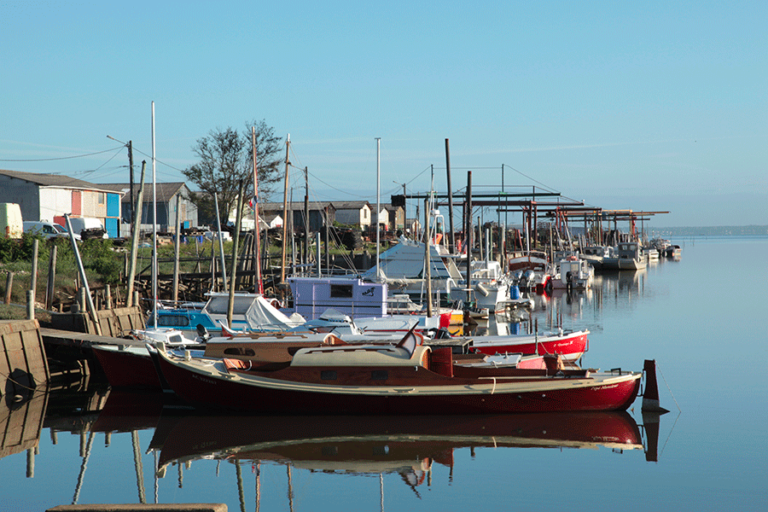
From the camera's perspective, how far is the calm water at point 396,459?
13.7 metres

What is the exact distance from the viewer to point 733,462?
51.4ft

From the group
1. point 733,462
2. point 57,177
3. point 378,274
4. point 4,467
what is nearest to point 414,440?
point 733,462

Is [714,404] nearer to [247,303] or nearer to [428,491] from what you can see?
[428,491]

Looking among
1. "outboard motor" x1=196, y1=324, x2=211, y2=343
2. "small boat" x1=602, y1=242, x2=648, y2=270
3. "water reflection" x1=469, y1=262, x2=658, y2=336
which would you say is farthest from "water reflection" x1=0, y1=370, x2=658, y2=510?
"small boat" x1=602, y1=242, x2=648, y2=270

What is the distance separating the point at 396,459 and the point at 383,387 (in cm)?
287

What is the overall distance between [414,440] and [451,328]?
50.6 feet

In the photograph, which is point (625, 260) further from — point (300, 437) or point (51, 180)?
point (300, 437)

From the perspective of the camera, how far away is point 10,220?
144ft

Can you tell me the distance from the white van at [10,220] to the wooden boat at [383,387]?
28727 mm

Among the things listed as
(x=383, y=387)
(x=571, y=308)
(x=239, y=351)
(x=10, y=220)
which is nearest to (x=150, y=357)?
(x=239, y=351)

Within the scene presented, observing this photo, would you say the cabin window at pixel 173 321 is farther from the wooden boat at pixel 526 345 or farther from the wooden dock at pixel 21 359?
the wooden boat at pixel 526 345

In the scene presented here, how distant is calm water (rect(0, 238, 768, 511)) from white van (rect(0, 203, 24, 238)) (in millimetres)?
25650

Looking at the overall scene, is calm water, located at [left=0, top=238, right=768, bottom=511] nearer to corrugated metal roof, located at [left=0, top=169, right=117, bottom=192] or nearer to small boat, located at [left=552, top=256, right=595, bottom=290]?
corrugated metal roof, located at [left=0, top=169, right=117, bottom=192]

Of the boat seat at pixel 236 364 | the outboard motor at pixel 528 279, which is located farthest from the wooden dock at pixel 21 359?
the outboard motor at pixel 528 279
